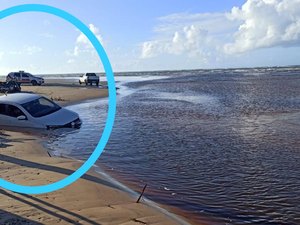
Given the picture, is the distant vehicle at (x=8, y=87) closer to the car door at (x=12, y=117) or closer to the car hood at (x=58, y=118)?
the car door at (x=12, y=117)

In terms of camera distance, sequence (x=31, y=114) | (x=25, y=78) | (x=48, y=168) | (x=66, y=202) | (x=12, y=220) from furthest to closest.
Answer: (x=25, y=78), (x=31, y=114), (x=48, y=168), (x=66, y=202), (x=12, y=220)

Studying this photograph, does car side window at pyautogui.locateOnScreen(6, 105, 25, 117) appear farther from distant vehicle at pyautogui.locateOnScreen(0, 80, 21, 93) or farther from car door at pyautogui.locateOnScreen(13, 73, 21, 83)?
car door at pyautogui.locateOnScreen(13, 73, 21, 83)

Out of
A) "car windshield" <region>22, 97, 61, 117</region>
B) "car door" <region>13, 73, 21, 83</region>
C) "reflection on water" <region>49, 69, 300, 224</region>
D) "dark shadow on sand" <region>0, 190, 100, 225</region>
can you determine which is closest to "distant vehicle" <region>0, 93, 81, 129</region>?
"car windshield" <region>22, 97, 61, 117</region>

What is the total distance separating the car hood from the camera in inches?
589

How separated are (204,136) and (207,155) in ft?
10.2

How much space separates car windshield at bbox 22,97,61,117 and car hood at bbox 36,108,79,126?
0.22 meters

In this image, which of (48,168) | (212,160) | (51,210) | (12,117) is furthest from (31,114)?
(51,210)

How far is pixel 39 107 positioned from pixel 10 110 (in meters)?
1.07

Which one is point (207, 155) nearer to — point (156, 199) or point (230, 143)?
point (230, 143)

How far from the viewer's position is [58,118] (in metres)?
15.4

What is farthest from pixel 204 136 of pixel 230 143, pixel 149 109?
pixel 149 109

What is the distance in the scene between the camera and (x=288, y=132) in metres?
15.1

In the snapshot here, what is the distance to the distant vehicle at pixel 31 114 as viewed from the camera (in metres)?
15.0

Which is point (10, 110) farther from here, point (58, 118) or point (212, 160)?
point (212, 160)
